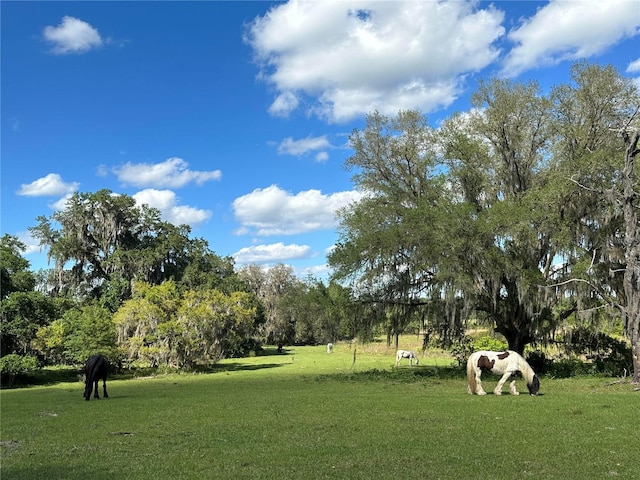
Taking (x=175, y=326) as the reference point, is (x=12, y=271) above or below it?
above

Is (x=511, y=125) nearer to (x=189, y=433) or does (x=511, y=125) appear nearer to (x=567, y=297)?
(x=567, y=297)

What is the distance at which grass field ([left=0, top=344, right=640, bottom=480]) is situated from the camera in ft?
21.2

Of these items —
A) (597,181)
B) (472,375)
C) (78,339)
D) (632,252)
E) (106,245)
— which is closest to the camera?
(472,375)

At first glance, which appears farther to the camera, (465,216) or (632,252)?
(465,216)

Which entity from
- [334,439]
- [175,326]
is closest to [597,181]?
[334,439]

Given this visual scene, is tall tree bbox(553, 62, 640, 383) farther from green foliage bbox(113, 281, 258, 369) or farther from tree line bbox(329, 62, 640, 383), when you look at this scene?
green foliage bbox(113, 281, 258, 369)

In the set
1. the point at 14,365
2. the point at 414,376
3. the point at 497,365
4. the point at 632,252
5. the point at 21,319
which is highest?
the point at 632,252

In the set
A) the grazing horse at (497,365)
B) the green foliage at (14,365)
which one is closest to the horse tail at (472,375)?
the grazing horse at (497,365)

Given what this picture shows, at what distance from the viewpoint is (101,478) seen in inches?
248

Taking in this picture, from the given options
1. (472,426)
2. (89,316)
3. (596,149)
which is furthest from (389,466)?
(89,316)

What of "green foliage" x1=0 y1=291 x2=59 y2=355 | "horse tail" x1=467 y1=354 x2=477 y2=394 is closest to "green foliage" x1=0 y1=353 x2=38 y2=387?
"green foliage" x1=0 y1=291 x2=59 y2=355

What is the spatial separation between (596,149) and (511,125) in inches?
142

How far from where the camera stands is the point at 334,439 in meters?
8.36

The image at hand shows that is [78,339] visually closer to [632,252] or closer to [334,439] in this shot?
[334,439]
